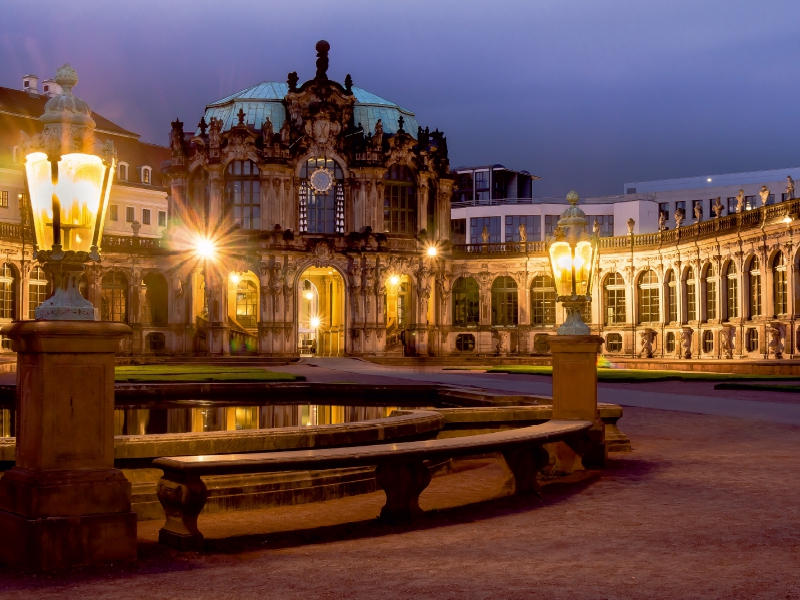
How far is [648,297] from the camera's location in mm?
77938

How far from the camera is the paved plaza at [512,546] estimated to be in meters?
8.81

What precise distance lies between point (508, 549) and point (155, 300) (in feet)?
223

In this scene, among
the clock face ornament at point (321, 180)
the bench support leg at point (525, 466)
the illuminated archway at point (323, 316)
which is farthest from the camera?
the illuminated archway at point (323, 316)

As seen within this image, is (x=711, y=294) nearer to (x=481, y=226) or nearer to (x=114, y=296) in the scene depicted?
(x=114, y=296)

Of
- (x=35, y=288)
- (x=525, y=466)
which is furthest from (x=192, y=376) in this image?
(x=35, y=288)

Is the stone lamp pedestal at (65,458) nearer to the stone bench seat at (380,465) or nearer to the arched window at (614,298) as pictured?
the stone bench seat at (380,465)

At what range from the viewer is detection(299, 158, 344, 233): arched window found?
74500mm

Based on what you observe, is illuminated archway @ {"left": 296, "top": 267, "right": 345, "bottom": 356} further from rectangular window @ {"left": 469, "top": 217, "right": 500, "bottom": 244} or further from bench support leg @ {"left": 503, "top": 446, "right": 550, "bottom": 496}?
bench support leg @ {"left": 503, "top": 446, "right": 550, "bottom": 496}

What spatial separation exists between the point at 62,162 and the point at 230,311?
64373 mm

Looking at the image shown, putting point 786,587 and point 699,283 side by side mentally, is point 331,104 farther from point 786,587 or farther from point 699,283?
point 786,587

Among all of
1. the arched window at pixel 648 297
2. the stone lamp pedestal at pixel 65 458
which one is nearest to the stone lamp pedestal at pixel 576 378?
the stone lamp pedestal at pixel 65 458

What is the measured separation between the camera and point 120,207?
9638cm

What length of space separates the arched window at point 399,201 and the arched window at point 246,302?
10.1 meters

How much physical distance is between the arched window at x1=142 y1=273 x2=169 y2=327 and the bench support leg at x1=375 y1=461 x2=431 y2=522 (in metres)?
65.0
